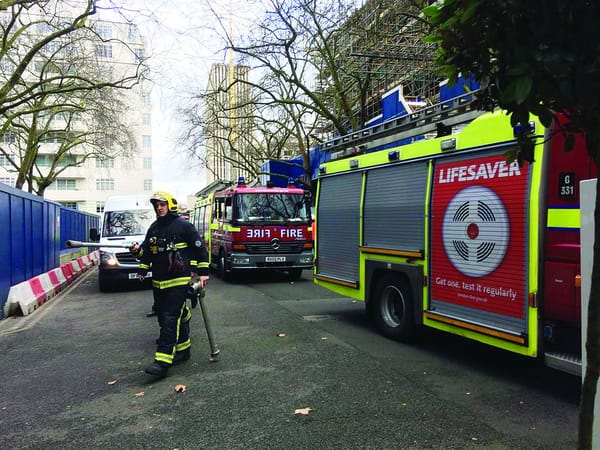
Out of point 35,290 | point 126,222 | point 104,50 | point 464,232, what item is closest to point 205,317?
point 464,232

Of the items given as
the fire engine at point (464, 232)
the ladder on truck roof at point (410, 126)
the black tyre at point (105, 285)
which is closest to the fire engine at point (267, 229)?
the black tyre at point (105, 285)

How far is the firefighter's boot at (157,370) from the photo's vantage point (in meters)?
5.10

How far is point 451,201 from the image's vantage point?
5500 mm

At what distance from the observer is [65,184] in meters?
65.9

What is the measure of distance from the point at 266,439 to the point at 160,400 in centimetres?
138

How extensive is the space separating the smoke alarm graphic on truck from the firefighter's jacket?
2.85m

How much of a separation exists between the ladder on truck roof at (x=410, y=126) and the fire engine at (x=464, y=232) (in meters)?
0.02

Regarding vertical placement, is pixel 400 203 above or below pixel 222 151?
below

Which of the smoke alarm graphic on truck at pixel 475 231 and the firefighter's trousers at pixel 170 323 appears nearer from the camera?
the smoke alarm graphic on truck at pixel 475 231

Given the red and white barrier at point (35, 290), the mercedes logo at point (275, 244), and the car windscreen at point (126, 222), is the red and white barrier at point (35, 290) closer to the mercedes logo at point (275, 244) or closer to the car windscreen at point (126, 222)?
the car windscreen at point (126, 222)

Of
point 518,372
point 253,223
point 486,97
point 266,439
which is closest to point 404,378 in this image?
point 518,372

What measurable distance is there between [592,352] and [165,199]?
4.69 m

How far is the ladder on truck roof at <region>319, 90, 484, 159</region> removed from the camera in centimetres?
568

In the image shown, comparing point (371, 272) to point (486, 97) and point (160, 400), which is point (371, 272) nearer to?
point (160, 400)
